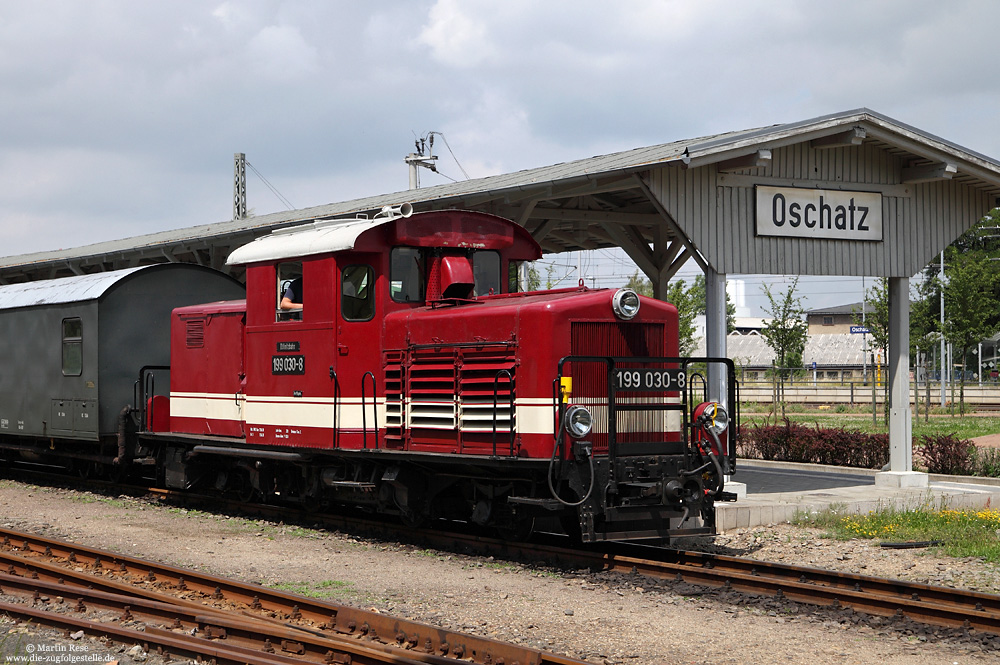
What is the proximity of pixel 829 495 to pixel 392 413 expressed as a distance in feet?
22.4

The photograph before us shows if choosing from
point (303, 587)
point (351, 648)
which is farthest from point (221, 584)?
point (351, 648)

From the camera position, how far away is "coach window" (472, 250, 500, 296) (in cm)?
1059

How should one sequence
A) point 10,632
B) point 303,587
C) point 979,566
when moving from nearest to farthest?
point 10,632, point 303,587, point 979,566

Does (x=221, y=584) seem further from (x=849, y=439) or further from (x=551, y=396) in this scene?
(x=849, y=439)

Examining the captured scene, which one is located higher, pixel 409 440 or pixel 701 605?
pixel 409 440

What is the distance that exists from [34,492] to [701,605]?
37.6 ft

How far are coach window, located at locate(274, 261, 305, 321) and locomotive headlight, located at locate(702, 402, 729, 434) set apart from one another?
177 inches

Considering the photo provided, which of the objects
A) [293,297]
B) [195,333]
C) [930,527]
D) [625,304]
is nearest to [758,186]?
[930,527]

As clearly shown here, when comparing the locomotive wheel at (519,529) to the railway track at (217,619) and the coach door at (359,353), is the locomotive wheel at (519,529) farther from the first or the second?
→ the railway track at (217,619)

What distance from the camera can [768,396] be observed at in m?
52.6

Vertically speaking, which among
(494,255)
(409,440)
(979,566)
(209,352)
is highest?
(494,255)

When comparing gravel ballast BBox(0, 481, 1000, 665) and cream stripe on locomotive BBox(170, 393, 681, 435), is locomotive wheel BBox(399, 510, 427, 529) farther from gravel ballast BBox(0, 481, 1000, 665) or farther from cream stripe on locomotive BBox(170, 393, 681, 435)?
cream stripe on locomotive BBox(170, 393, 681, 435)

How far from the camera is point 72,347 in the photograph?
48.5ft

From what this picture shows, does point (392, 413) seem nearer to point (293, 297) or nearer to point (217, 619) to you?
point (293, 297)
